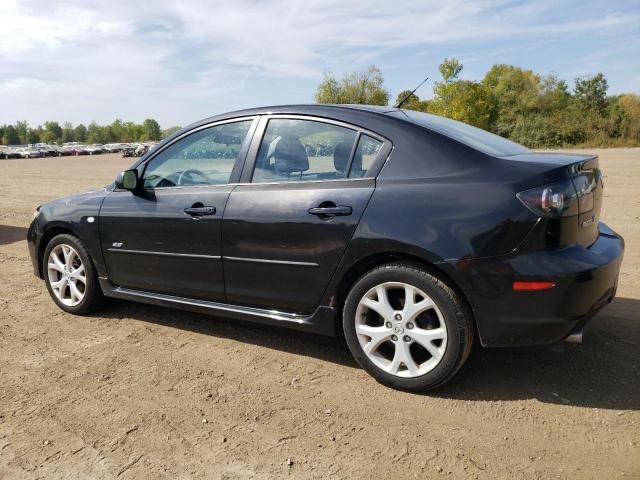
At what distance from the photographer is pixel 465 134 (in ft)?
11.4

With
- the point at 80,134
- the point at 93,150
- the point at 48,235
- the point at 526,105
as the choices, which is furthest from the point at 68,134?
the point at 48,235

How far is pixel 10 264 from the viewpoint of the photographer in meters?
6.62

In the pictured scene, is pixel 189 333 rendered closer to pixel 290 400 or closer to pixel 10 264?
pixel 290 400

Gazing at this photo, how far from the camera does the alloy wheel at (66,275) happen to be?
15.2 ft

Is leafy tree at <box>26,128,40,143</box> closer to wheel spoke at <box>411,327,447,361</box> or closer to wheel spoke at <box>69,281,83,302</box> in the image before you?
wheel spoke at <box>69,281,83,302</box>

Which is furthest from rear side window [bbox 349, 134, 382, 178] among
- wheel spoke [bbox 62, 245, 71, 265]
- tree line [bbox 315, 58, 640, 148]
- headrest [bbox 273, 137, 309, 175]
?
tree line [bbox 315, 58, 640, 148]

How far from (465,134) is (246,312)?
6.07 ft

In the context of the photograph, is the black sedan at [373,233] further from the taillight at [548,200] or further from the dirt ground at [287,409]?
the dirt ground at [287,409]

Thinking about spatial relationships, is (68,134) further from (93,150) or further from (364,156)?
(364,156)

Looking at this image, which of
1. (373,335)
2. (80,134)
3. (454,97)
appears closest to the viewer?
(373,335)

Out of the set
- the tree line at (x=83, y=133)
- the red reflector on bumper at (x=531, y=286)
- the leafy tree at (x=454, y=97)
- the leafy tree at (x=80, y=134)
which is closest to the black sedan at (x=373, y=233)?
the red reflector on bumper at (x=531, y=286)

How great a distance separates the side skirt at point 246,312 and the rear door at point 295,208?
57 mm

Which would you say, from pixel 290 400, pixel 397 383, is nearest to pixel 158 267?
pixel 290 400

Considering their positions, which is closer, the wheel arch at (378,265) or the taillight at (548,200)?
the taillight at (548,200)
